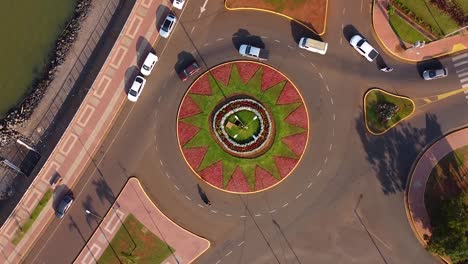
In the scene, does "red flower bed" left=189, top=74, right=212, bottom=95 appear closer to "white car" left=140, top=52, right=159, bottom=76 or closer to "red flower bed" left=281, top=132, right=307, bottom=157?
"white car" left=140, top=52, right=159, bottom=76

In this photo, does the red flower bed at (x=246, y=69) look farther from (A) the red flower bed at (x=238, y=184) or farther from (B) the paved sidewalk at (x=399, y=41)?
(B) the paved sidewalk at (x=399, y=41)

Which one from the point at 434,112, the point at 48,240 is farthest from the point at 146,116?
the point at 434,112

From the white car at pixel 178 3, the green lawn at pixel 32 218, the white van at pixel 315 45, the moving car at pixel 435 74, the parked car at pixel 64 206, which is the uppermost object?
the moving car at pixel 435 74

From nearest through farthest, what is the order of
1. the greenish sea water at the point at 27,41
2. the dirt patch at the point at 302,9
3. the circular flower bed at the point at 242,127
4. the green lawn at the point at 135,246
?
the circular flower bed at the point at 242,127, the green lawn at the point at 135,246, the dirt patch at the point at 302,9, the greenish sea water at the point at 27,41

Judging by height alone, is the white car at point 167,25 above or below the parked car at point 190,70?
above

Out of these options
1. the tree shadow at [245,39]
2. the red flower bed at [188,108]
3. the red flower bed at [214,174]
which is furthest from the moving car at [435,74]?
the red flower bed at [188,108]

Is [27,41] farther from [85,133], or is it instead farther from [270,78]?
[270,78]

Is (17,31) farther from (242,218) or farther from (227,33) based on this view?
(242,218)
